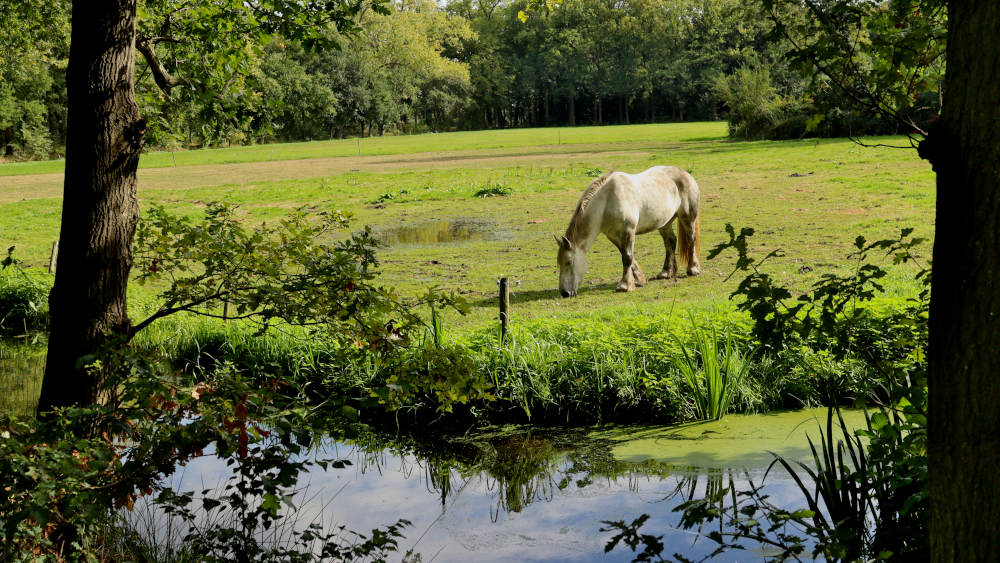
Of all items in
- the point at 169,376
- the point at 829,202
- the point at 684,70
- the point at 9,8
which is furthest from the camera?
the point at 684,70

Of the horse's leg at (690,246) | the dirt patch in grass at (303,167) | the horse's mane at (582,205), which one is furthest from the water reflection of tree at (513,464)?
the dirt patch in grass at (303,167)

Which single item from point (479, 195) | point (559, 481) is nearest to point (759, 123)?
point (479, 195)

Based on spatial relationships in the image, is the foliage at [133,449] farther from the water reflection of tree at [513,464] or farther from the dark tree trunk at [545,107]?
the dark tree trunk at [545,107]

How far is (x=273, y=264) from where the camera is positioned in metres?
4.38

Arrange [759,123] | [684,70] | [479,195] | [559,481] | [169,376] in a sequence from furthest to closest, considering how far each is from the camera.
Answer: [684,70] < [759,123] < [479,195] < [559,481] < [169,376]

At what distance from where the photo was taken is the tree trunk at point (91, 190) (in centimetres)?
440

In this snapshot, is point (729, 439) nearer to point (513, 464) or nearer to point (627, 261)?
point (513, 464)

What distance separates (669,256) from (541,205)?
8.65 metres

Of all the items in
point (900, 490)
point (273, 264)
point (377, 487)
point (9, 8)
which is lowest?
point (377, 487)

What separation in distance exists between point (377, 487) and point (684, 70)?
82.4 metres

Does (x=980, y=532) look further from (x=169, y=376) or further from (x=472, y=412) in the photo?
(x=472, y=412)

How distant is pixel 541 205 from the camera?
21.9 metres

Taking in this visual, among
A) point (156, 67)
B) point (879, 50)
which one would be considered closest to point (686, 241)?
point (156, 67)

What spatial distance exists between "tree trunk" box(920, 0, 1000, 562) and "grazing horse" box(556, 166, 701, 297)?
30.2 ft
